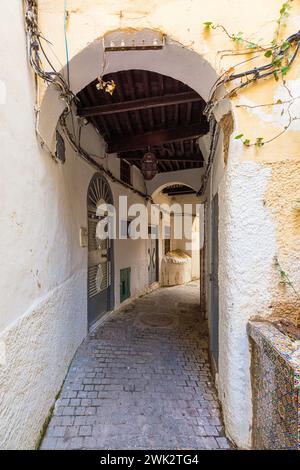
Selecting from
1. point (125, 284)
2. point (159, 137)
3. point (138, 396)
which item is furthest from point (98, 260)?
point (159, 137)

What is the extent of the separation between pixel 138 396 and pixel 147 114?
4456 mm

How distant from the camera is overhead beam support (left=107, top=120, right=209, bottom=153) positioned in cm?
442

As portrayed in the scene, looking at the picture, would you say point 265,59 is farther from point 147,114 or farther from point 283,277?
point 147,114

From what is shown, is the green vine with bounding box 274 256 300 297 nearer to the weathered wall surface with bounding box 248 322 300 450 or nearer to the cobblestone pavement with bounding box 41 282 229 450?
the weathered wall surface with bounding box 248 322 300 450

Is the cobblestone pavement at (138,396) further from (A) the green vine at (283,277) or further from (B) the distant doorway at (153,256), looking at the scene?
(B) the distant doorway at (153,256)

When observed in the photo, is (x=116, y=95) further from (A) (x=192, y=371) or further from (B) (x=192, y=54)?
(A) (x=192, y=371)

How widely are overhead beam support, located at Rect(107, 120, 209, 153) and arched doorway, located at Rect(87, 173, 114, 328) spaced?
841mm

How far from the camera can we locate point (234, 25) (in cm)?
209

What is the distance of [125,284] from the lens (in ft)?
20.9

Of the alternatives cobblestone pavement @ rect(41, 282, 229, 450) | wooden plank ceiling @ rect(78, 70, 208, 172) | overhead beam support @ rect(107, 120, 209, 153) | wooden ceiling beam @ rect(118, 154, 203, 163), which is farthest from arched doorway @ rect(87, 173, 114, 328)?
wooden ceiling beam @ rect(118, 154, 203, 163)

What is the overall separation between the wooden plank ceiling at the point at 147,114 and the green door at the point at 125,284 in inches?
121
